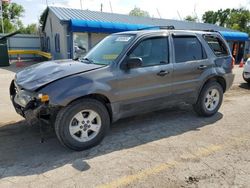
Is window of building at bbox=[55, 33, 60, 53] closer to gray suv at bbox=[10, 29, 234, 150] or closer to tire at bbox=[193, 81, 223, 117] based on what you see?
gray suv at bbox=[10, 29, 234, 150]

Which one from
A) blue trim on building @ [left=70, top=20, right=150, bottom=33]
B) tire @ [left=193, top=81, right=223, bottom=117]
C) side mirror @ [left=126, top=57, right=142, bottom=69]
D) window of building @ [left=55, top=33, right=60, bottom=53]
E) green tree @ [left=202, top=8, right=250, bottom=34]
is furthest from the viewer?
green tree @ [left=202, top=8, right=250, bottom=34]

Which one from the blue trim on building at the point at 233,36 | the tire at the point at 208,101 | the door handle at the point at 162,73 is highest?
the blue trim on building at the point at 233,36

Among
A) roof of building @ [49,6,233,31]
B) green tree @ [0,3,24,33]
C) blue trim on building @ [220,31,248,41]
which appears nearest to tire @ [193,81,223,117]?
roof of building @ [49,6,233,31]

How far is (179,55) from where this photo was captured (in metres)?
5.12

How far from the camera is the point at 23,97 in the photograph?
4.04 metres

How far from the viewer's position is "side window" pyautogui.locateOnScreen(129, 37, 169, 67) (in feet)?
15.1

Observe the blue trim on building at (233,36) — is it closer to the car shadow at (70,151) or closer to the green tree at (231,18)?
the car shadow at (70,151)

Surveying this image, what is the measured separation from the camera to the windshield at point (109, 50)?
14.7 feet

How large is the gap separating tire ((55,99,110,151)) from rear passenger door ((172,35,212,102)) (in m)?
1.73

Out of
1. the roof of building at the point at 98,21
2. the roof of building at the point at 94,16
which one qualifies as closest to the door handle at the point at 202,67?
the roof of building at the point at 98,21

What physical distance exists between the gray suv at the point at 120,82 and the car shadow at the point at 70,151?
26 centimetres

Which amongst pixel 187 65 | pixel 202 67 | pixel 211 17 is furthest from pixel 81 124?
pixel 211 17

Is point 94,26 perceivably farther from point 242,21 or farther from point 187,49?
point 242,21

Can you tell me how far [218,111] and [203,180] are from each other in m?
3.38
